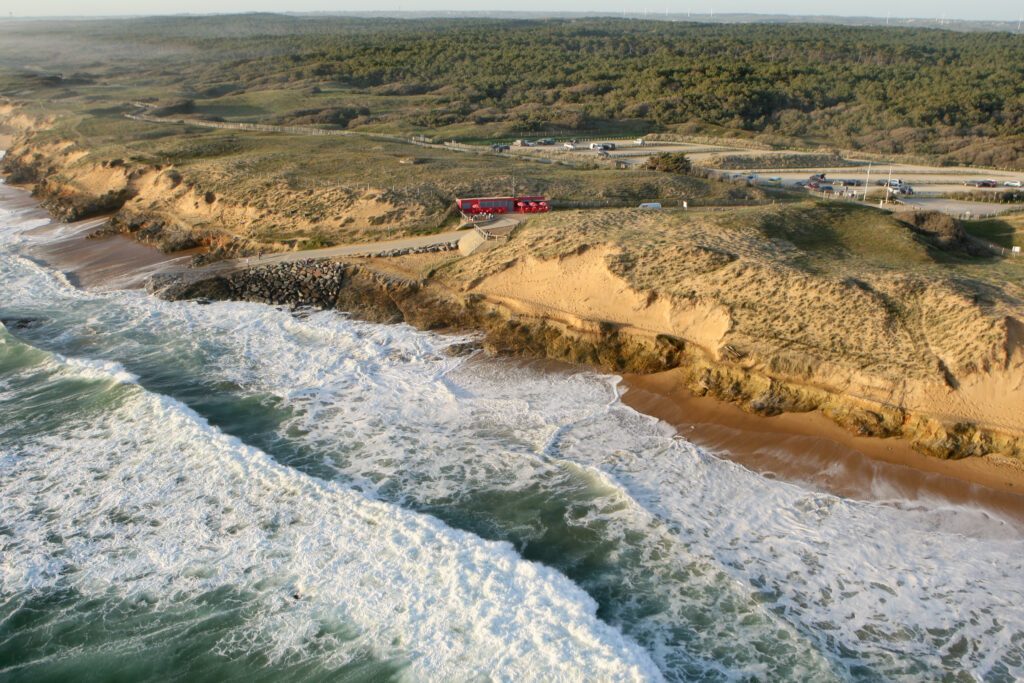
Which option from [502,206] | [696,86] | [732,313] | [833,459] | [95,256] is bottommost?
[833,459]

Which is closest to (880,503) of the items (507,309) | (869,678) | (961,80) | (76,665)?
(869,678)

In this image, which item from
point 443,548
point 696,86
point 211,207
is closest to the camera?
point 443,548

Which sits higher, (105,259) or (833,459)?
(105,259)

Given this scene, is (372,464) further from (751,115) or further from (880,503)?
(751,115)

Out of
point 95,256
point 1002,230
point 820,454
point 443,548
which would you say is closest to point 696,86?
point 1002,230

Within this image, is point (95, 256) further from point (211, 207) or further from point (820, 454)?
point (820, 454)

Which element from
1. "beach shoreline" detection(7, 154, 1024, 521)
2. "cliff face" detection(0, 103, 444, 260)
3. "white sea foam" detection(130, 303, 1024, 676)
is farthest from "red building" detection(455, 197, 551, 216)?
"beach shoreline" detection(7, 154, 1024, 521)
